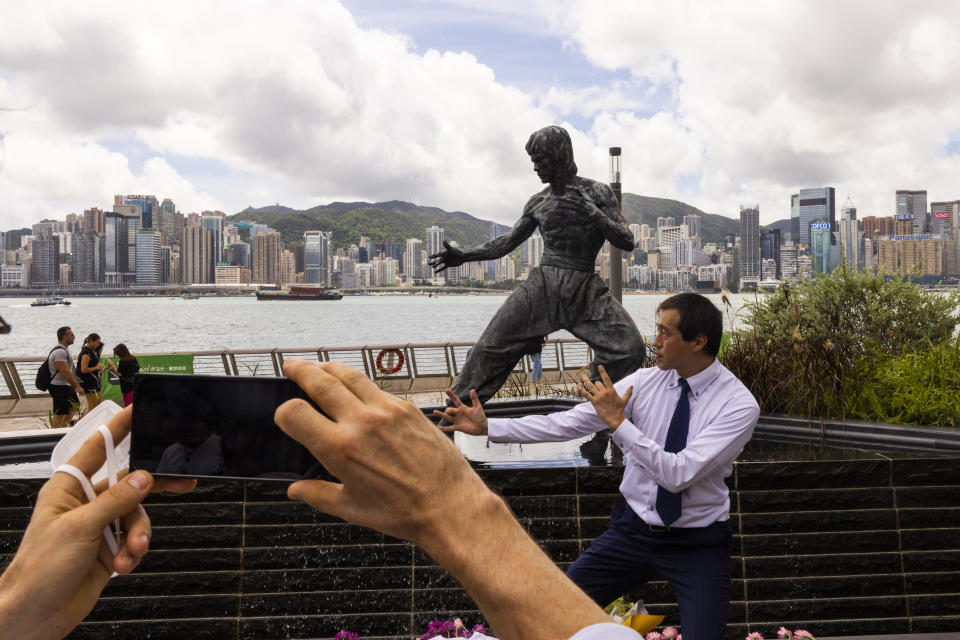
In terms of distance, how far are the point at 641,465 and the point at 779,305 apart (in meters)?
10.9

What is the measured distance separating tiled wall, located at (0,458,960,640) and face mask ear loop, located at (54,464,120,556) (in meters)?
3.03

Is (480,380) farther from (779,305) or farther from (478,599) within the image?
(779,305)

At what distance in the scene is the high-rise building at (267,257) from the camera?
98.6m

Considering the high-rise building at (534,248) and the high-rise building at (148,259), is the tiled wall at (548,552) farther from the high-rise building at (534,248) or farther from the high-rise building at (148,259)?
the high-rise building at (148,259)

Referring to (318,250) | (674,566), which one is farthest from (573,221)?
(318,250)

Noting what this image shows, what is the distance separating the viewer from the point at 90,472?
108 cm

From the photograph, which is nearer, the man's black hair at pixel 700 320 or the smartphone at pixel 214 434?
the smartphone at pixel 214 434

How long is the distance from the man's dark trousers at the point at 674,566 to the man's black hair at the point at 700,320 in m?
0.73

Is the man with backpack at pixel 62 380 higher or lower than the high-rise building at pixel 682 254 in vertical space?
lower

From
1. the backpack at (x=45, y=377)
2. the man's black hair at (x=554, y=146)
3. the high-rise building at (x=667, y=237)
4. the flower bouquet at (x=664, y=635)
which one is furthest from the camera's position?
the high-rise building at (x=667, y=237)

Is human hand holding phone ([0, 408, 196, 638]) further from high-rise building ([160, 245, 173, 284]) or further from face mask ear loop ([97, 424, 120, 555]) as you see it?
high-rise building ([160, 245, 173, 284])

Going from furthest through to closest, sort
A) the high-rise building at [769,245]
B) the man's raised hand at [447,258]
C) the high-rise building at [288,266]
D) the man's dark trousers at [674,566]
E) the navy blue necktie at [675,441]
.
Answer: the high-rise building at [288,266], the high-rise building at [769,245], the man's raised hand at [447,258], the navy blue necktie at [675,441], the man's dark trousers at [674,566]

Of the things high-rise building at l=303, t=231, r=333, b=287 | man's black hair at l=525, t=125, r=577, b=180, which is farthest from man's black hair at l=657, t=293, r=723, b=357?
high-rise building at l=303, t=231, r=333, b=287

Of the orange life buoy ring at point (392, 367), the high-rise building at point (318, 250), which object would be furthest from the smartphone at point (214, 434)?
the high-rise building at point (318, 250)
